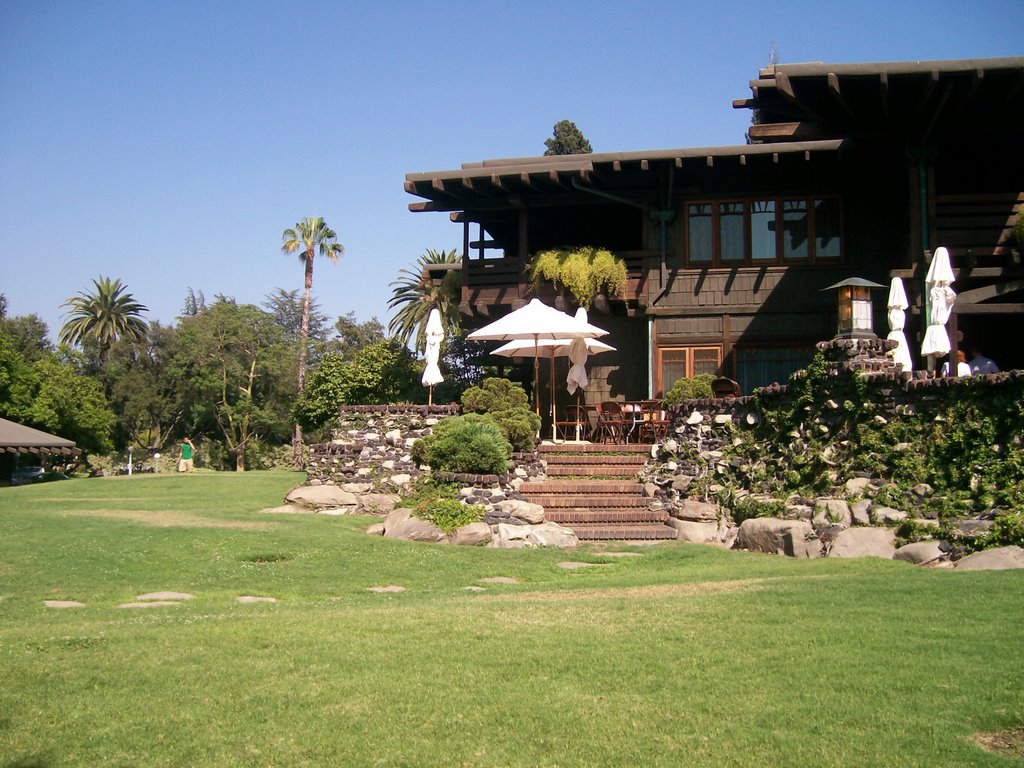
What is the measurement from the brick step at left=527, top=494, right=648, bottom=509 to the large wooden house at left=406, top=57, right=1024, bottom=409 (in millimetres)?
5417

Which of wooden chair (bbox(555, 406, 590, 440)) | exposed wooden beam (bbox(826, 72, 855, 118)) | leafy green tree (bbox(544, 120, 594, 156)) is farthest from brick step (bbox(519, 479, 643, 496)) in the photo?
leafy green tree (bbox(544, 120, 594, 156))

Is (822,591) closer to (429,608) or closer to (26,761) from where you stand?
(429,608)

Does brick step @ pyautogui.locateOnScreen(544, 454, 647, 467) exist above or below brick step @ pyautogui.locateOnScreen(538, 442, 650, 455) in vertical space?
below

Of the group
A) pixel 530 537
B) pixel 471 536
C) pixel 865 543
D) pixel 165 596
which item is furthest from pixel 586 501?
pixel 165 596

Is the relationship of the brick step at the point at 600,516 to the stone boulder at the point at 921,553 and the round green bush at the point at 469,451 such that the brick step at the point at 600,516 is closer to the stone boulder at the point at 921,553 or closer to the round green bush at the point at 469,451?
the round green bush at the point at 469,451

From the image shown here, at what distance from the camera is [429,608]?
31.1ft

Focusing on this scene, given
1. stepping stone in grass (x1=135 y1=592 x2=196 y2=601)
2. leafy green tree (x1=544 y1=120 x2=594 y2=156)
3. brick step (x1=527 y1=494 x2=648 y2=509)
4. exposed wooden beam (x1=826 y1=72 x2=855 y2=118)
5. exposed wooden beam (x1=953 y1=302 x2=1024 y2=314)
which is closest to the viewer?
stepping stone in grass (x1=135 y1=592 x2=196 y2=601)

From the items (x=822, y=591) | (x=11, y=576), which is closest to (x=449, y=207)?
(x=11, y=576)

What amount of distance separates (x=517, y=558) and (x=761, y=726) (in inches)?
316

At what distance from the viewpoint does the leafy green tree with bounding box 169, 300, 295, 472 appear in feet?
164

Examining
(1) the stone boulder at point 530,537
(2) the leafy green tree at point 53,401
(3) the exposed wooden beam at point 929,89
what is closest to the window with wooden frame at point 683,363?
(3) the exposed wooden beam at point 929,89

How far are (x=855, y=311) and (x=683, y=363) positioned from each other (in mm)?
7770

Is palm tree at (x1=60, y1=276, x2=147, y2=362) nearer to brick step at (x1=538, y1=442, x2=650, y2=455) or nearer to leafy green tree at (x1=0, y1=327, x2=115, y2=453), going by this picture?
leafy green tree at (x1=0, y1=327, x2=115, y2=453)

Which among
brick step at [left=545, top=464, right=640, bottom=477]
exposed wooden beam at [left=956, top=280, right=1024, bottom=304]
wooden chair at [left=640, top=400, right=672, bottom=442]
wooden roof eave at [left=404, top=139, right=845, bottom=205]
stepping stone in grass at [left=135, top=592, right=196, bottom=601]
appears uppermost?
wooden roof eave at [left=404, top=139, right=845, bottom=205]
